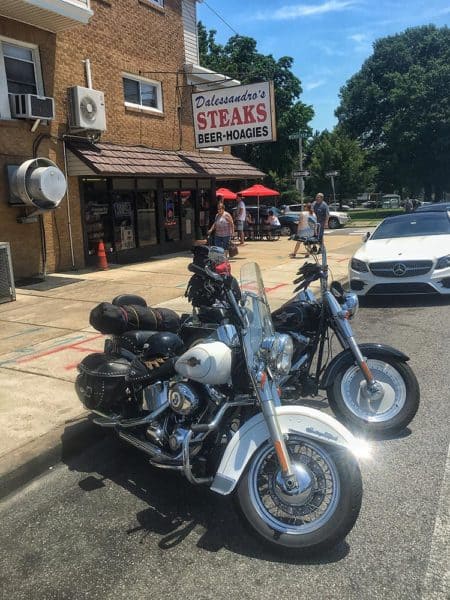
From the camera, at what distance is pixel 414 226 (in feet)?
31.6

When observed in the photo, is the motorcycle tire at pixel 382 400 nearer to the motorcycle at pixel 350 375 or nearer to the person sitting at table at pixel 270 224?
the motorcycle at pixel 350 375

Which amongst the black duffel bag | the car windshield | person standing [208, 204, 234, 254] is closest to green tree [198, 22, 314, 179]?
person standing [208, 204, 234, 254]

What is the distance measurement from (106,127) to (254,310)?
1158 centimetres

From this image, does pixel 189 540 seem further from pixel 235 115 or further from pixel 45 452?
pixel 235 115

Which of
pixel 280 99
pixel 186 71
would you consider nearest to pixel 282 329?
Answer: pixel 186 71

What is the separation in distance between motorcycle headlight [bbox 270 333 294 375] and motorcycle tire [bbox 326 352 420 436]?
1224mm

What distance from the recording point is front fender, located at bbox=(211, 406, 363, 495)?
2.65 meters

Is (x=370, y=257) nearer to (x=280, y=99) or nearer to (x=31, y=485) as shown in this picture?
(x=31, y=485)

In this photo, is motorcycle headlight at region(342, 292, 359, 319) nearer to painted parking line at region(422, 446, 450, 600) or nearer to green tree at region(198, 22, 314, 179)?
painted parking line at region(422, 446, 450, 600)

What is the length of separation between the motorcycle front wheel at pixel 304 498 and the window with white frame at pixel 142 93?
1334 cm

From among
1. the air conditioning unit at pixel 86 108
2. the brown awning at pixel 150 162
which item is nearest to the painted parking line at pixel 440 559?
the brown awning at pixel 150 162

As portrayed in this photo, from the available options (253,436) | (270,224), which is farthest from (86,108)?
(253,436)

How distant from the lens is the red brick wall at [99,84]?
11008mm

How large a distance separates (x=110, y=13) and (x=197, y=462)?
13614 millimetres
